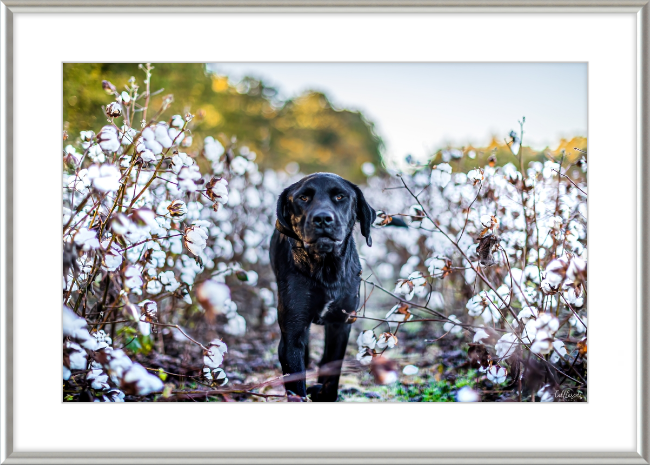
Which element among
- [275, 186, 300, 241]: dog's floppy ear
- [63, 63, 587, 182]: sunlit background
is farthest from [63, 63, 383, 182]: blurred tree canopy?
[275, 186, 300, 241]: dog's floppy ear

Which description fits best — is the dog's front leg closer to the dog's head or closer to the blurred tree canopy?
the dog's head

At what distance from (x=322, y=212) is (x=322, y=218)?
0.11 ft

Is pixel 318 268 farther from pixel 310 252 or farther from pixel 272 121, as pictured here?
pixel 272 121

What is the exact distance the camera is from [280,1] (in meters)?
2.56

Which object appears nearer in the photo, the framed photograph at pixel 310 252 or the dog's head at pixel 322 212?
the framed photograph at pixel 310 252

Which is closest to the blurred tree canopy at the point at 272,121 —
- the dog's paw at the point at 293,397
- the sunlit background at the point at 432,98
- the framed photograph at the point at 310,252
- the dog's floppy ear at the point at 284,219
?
the sunlit background at the point at 432,98

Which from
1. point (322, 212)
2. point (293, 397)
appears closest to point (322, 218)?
point (322, 212)

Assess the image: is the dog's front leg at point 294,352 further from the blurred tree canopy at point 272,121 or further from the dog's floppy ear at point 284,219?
the blurred tree canopy at point 272,121

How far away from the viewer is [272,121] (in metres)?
17.6

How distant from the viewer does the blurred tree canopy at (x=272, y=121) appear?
33.7 feet

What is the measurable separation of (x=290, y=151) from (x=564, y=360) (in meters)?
16.8

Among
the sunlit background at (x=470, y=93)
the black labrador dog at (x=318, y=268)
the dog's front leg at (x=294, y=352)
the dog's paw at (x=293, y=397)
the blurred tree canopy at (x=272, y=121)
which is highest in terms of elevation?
the blurred tree canopy at (x=272, y=121)

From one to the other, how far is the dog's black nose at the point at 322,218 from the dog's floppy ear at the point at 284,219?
271mm

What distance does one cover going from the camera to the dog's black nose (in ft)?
8.40
